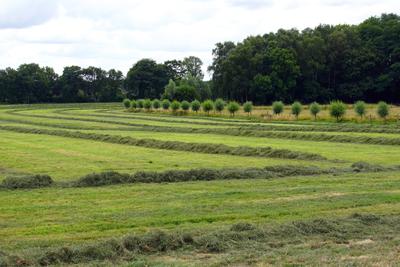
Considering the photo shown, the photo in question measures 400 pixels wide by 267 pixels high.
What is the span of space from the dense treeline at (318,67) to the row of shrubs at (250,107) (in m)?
20.7

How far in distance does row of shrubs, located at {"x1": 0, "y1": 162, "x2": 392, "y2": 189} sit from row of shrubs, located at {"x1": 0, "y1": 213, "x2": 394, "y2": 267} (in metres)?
10.1

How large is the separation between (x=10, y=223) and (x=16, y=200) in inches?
160

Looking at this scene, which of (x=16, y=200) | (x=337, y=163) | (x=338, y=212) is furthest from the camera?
(x=337, y=163)

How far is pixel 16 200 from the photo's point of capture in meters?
19.9

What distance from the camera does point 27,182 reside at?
23.0m

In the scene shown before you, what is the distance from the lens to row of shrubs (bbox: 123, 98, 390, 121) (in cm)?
7450

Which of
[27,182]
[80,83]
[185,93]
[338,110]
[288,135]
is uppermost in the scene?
[80,83]

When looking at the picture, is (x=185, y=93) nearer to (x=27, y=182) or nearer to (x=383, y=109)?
(x=383, y=109)

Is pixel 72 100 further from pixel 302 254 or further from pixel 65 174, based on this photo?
pixel 302 254

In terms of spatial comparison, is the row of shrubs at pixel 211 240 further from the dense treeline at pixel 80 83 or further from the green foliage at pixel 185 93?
the dense treeline at pixel 80 83

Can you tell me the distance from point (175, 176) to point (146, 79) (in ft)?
516

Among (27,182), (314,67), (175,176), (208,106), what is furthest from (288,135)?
(314,67)

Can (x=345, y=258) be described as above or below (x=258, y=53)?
below

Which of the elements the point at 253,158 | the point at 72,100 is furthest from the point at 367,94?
the point at 253,158
